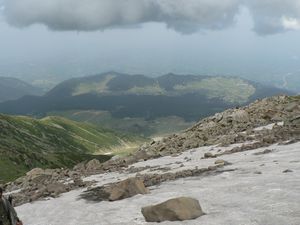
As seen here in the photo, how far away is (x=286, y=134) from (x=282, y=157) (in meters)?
9.88

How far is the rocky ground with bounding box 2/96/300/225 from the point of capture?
19.6 metres

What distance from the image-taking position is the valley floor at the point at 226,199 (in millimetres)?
18438

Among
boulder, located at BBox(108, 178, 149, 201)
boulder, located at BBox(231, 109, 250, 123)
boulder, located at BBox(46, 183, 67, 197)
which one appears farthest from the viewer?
boulder, located at BBox(231, 109, 250, 123)

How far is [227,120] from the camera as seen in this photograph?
61562 mm

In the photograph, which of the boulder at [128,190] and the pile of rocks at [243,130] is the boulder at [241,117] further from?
the boulder at [128,190]

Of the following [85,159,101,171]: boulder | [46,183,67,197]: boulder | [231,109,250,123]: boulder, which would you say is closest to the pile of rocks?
[231,109,250,123]: boulder

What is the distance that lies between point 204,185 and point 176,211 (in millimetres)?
7334

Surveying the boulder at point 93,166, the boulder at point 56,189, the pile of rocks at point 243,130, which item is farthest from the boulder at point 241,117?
the boulder at point 56,189

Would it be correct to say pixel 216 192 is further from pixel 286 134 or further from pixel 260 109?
pixel 260 109

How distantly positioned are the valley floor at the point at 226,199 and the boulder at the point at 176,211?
402 millimetres

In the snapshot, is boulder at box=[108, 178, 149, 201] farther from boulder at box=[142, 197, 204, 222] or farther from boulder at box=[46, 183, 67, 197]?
boulder at box=[46, 183, 67, 197]

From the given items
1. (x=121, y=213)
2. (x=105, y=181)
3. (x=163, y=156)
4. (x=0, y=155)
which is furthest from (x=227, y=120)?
(x=0, y=155)

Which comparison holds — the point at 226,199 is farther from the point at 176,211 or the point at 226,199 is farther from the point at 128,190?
the point at 128,190

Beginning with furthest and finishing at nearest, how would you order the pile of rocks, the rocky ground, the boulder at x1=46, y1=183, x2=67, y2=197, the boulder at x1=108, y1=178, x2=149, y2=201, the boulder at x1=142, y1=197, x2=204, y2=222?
the pile of rocks, the boulder at x1=46, y1=183, x2=67, y2=197, the boulder at x1=108, y1=178, x2=149, y2=201, the rocky ground, the boulder at x1=142, y1=197, x2=204, y2=222
